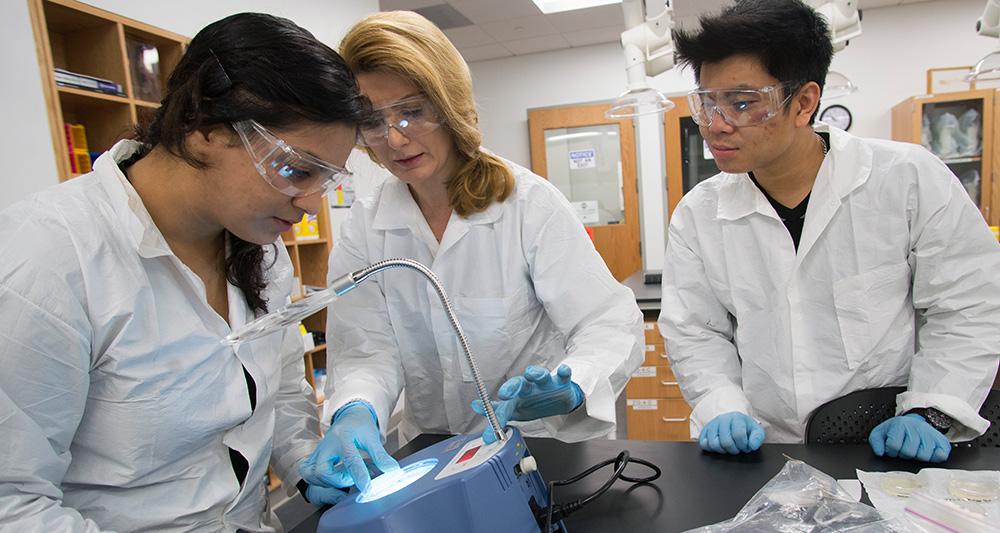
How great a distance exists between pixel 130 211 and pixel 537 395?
2.39 ft

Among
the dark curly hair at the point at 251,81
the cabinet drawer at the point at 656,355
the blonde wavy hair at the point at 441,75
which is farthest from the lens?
the cabinet drawer at the point at 656,355

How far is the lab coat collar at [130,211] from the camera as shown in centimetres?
89

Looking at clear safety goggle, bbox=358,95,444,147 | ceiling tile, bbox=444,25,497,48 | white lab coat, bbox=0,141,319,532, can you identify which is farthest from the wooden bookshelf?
white lab coat, bbox=0,141,319,532

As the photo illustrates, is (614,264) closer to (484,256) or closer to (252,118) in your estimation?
(484,256)

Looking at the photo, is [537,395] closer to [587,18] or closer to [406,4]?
[406,4]

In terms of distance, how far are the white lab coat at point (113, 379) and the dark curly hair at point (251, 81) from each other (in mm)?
168

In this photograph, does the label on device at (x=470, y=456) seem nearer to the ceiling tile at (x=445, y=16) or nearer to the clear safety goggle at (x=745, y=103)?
the clear safety goggle at (x=745, y=103)

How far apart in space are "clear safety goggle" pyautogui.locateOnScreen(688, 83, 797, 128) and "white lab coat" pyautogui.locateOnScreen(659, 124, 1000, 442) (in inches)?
7.1

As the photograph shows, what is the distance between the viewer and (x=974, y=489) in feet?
2.79

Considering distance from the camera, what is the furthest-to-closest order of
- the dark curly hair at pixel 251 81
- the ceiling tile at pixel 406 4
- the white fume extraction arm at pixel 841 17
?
the ceiling tile at pixel 406 4 → the white fume extraction arm at pixel 841 17 → the dark curly hair at pixel 251 81

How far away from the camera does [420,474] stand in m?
0.88

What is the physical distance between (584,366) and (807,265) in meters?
0.61

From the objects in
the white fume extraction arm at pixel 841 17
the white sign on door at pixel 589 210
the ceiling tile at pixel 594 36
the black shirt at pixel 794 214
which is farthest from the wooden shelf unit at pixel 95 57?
the white sign on door at pixel 589 210

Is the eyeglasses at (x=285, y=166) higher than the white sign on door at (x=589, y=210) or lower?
higher
